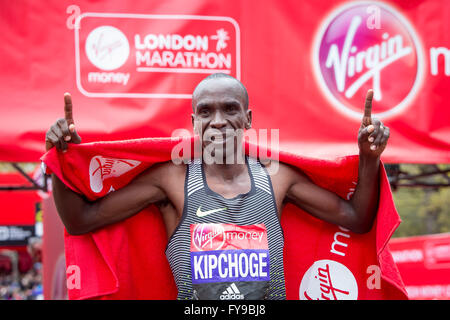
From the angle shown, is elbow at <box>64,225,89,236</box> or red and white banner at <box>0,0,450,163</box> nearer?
elbow at <box>64,225,89,236</box>

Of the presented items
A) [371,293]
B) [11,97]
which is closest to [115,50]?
[11,97]

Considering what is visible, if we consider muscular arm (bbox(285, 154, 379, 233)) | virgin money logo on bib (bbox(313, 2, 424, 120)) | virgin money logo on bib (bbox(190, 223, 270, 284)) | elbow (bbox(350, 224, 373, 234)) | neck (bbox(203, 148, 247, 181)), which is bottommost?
virgin money logo on bib (bbox(190, 223, 270, 284))

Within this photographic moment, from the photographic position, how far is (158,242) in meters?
2.60

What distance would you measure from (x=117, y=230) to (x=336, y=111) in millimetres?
1352

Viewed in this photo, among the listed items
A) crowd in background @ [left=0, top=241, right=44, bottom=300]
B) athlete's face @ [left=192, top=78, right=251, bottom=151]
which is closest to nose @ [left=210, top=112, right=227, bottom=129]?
athlete's face @ [left=192, top=78, right=251, bottom=151]

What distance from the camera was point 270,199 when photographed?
7.98 feet

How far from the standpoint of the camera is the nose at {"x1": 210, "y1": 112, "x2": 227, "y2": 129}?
7.55ft

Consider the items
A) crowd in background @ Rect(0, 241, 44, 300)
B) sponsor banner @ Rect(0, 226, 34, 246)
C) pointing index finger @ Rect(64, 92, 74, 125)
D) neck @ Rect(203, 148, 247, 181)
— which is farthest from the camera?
crowd in background @ Rect(0, 241, 44, 300)

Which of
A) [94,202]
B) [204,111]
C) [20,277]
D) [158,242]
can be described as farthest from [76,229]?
[20,277]

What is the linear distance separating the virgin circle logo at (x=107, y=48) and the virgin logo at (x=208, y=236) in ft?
3.24

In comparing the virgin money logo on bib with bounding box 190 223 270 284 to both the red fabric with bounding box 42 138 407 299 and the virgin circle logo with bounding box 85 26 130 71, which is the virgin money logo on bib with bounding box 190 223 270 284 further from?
the virgin circle logo with bounding box 85 26 130 71

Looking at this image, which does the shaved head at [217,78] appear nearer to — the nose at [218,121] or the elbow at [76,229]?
the nose at [218,121]

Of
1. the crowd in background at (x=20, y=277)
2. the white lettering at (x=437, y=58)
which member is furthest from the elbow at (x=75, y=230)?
the crowd in background at (x=20, y=277)

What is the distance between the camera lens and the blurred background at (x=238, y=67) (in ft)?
8.20
